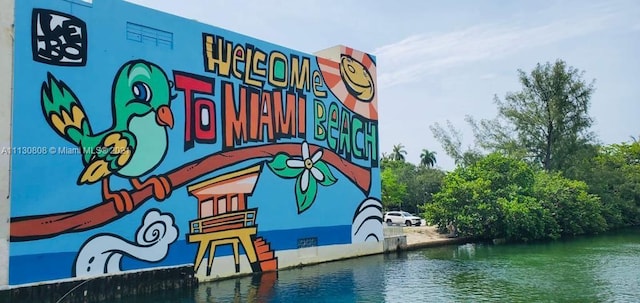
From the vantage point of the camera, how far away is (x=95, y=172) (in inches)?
549

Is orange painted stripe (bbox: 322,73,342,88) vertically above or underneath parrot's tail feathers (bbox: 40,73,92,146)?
above

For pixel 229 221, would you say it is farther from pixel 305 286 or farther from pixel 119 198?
pixel 119 198

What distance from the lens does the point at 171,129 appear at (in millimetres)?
15727

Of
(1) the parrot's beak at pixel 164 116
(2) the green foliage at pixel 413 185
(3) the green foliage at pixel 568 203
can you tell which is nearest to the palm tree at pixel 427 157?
(2) the green foliage at pixel 413 185

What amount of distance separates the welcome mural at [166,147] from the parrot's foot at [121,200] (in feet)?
0.12

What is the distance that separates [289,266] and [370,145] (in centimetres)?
699

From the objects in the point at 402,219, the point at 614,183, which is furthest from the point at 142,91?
the point at 614,183

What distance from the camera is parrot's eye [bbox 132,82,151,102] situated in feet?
49.2

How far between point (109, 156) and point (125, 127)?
3.08ft

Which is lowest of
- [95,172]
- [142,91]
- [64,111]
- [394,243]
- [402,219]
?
[394,243]

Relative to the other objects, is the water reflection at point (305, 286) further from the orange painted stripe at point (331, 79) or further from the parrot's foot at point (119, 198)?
the orange painted stripe at point (331, 79)

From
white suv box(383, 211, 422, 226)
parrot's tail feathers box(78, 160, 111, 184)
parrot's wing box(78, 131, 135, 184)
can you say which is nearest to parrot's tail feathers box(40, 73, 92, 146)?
parrot's wing box(78, 131, 135, 184)

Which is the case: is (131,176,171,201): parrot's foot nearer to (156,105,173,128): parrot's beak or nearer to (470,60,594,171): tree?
(156,105,173,128): parrot's beak

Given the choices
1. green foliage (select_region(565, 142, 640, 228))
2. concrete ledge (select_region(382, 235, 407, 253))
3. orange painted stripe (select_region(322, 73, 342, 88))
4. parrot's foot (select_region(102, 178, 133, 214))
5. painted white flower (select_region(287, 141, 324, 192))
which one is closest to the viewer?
parrot's foot (select_region(102, 178, 133, 214))
